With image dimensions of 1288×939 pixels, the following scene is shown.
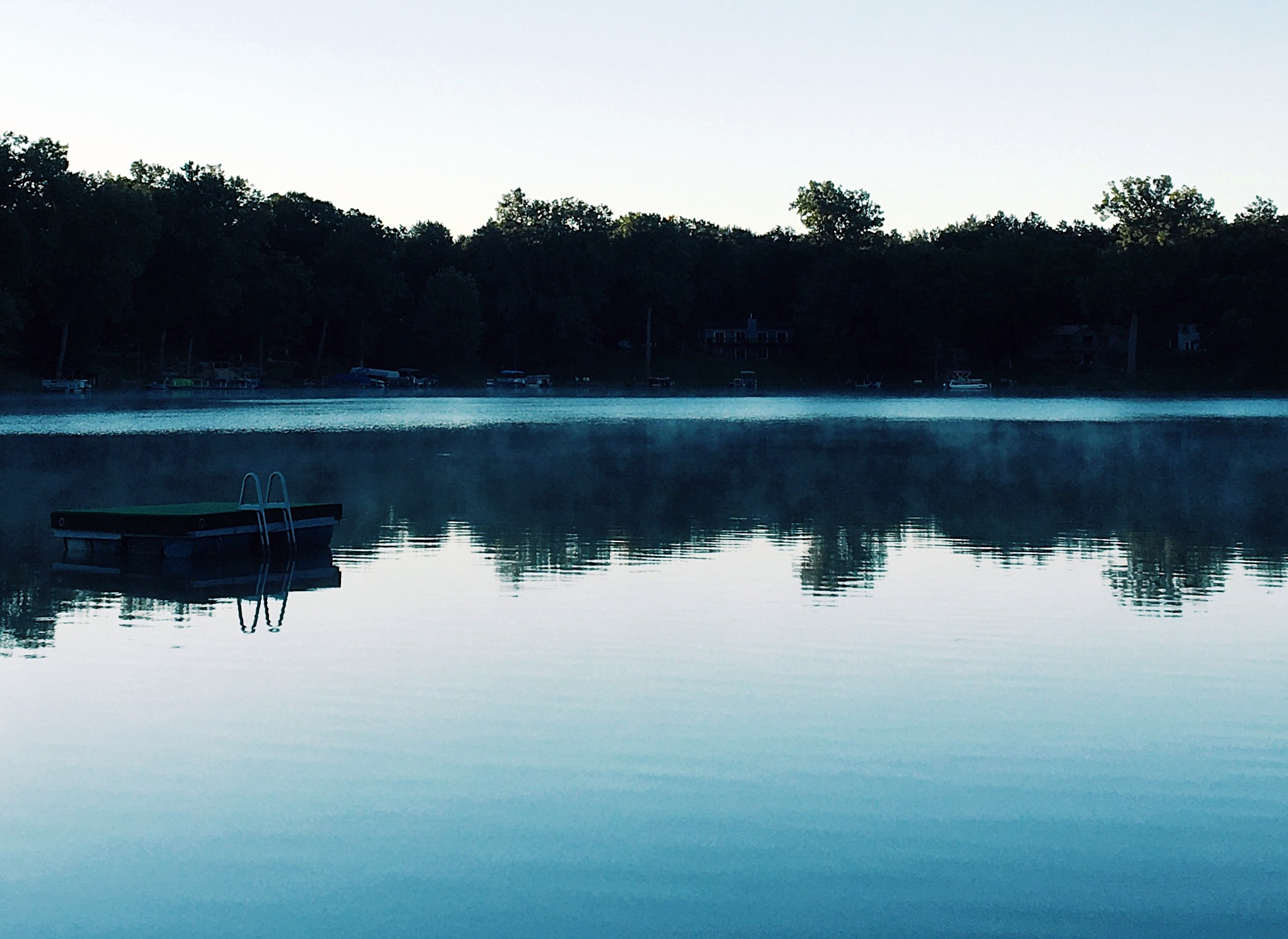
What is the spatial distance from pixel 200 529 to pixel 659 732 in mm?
16623

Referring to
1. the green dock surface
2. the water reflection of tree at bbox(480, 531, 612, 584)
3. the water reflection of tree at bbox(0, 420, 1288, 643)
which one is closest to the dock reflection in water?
the green dock surface

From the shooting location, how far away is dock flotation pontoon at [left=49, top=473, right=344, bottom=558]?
102ft

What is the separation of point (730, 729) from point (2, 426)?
90260 millimetres

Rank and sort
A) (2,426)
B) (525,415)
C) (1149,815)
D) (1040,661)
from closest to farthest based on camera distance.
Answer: (1149,815) → (1040,661) → (2,426) → (525,415)

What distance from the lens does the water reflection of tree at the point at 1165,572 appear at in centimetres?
2694

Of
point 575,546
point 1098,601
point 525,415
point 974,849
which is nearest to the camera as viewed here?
point 974,849

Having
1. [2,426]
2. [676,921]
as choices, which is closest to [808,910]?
[676,921]

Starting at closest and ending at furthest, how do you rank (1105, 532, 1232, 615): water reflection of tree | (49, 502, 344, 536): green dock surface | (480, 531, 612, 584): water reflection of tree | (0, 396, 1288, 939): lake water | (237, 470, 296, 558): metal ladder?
(0, 396, 1288, 939): lake water, (1105, 532, 1232, 615): water reflection of tree, (480, 531, 612, 584): water reflection of tree, (49, 502, 344, 536): green dock surface, (237, 470, 296, 558): metal ladder

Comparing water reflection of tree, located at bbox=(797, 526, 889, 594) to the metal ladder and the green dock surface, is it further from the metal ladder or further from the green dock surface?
the green dock surface

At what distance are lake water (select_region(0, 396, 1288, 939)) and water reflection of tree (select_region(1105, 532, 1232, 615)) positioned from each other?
14cm

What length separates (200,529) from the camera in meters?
31.0

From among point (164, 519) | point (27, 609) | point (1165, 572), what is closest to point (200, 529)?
point (164, 519)

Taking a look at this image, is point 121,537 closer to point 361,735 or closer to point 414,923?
point 361,735

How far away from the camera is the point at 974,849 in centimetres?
1282
